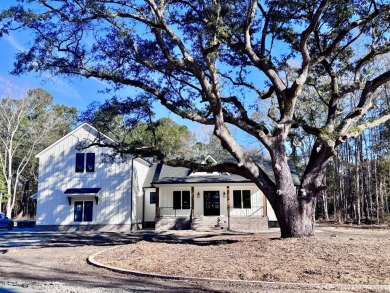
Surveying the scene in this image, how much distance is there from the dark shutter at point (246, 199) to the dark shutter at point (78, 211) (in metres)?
11.2

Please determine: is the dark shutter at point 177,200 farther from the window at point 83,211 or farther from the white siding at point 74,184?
the window at point 83,211

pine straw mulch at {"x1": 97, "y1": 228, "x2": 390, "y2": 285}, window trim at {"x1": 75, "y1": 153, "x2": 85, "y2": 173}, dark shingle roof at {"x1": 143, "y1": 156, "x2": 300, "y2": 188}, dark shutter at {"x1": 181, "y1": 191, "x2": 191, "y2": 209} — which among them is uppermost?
window trim at {"x1": 75, "y1": 153, "x2": 85, "y2": 173}

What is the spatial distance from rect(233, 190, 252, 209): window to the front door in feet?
4.51

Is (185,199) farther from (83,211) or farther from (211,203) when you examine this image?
(83,211)

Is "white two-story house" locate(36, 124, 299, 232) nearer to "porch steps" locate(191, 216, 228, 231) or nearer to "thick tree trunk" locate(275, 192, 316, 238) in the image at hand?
"porch steps" locate(191, 216, 228, 231)

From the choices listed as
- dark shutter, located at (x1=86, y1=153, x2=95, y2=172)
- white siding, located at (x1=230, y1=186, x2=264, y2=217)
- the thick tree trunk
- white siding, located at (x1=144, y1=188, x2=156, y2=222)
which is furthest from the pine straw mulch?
white siding, located at (x1=144, y1=188, x2=156, y2=222)

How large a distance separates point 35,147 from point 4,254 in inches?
1354

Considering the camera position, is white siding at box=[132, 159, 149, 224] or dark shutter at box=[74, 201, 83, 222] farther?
white siding at box=[132, 159, 149, 224]

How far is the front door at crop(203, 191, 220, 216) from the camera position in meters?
27.4

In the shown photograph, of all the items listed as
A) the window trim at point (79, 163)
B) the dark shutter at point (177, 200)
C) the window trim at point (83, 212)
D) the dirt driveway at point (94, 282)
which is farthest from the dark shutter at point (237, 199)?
the dirt driveway at point (94, 282)

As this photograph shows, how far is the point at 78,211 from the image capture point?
26.8m

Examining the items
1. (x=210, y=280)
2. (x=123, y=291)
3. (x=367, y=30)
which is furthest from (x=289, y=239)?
(x=367, y=30)

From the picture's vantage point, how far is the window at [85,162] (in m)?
27.1

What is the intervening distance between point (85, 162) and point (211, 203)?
30.7ft
